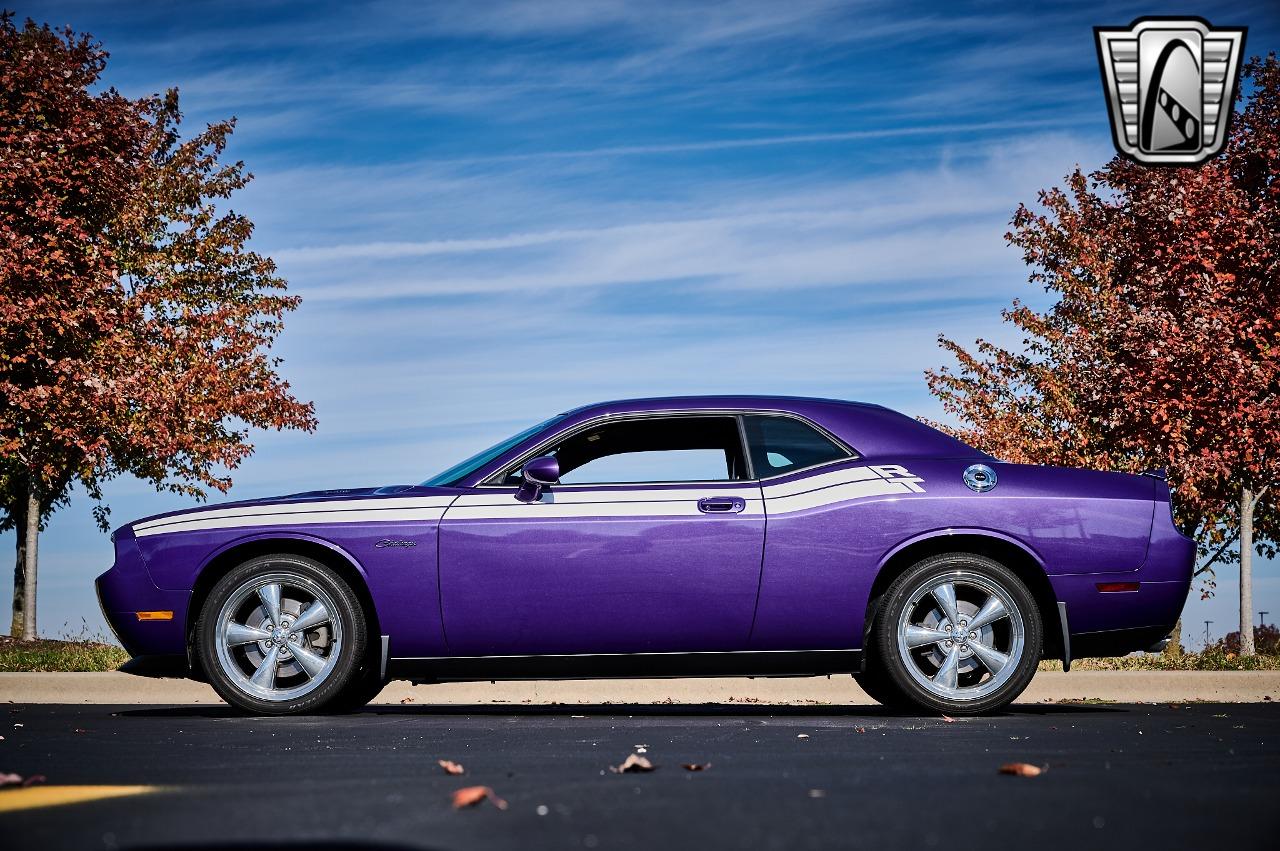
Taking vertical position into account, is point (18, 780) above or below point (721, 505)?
below

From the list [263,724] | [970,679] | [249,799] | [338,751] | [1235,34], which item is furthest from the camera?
[1235,34]

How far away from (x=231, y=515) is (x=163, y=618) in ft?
2.11

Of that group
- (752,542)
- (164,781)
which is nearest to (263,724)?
(164,781)

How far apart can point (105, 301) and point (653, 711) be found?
549 inches

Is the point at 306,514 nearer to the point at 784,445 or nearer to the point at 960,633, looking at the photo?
the point at 784,445

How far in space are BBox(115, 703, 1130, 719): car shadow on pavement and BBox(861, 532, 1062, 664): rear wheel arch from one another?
21.6 inches

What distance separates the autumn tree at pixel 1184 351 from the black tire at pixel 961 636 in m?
10.2

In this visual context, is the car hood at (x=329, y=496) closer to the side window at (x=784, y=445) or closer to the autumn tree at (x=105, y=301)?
the side window at (x=784, y=445)

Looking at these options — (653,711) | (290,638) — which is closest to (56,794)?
(290,638)

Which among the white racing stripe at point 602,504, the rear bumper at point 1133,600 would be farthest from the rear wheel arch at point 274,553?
the rear bumper at point 1133,600

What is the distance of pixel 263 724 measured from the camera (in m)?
6.82

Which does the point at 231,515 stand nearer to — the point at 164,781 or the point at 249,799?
the point at 164,781

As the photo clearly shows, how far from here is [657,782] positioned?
14.4 ft

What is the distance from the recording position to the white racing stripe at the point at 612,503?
7082 millimetres
